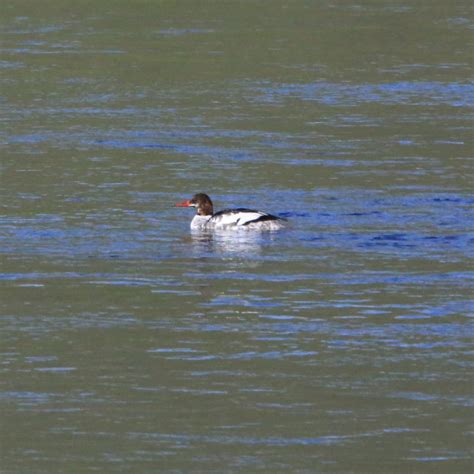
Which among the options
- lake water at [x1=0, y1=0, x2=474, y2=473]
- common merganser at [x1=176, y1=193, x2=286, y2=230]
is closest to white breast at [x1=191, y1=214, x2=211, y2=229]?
common merganser at [x1=176, y1=193, x2=286, y2=230]

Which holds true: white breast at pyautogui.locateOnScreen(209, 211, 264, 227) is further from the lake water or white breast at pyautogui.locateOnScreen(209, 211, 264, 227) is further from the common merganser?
the lake water

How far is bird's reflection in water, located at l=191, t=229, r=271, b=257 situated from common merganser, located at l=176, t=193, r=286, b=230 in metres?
0.09

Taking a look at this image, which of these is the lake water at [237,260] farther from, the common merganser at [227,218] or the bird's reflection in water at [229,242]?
the common merganser at [227,218]

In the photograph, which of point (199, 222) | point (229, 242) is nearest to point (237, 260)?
point (229, 242)

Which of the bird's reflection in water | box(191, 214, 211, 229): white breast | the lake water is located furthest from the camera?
box(191, 214, 211, 229): white breast

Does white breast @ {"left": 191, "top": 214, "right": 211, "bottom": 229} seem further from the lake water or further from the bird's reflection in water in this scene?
the lake water

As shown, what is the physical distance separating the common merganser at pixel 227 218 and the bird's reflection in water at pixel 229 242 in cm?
9

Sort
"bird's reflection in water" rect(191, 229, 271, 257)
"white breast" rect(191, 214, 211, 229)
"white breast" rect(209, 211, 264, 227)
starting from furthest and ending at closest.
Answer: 1. "white breast" rect(191, 214, 211, 229)
2. "white breast" rect(209, 211, 264, 227)
3. "bird's reflection in water" rect(191, 229, 271, 257)

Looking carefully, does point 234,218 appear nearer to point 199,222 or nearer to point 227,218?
point 227,218

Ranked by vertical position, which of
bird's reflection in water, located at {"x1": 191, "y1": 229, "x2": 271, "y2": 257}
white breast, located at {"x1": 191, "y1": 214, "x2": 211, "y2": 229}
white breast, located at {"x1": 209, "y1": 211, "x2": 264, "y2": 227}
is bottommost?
bird's reflection in water, located at {"x1": 191, "y1": 229, "x2": 271, "y2": 257}

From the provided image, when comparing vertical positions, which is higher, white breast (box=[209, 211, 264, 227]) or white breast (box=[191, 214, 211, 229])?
white breast (box=[209, 211, 264, 227])

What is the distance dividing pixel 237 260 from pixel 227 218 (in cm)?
145

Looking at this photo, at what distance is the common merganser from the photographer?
17438 mm

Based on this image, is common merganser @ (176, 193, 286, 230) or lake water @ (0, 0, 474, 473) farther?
common merganser @ (176, 193, 286, 230)
